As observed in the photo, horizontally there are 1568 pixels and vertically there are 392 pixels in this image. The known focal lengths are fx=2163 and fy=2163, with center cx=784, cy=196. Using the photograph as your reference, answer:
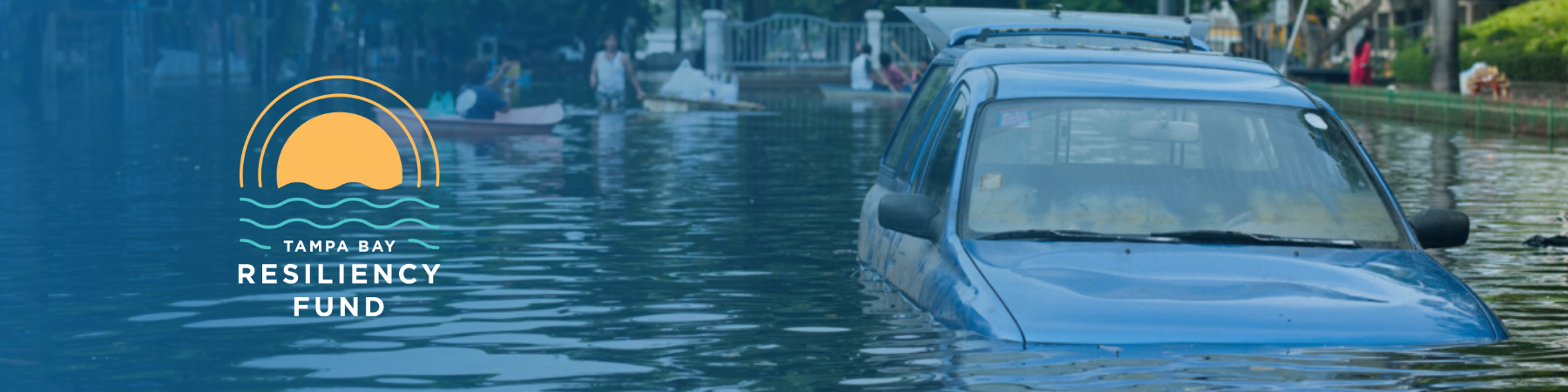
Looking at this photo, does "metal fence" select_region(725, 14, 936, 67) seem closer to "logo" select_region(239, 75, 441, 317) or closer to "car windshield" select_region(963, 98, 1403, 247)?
"logo" select_region(239, 75, 441, 317)

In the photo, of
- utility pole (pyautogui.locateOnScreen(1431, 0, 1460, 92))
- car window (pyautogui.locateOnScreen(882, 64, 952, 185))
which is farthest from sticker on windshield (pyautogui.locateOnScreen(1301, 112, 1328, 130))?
utility pole (pyautogui.locateOnScreen(1431, 0, 1460, 92))

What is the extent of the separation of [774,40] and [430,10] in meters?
34.5

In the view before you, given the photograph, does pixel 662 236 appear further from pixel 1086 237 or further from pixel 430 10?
pixel 430 10

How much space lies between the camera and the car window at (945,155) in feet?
25.1

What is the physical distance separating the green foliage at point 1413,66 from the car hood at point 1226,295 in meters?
37.3

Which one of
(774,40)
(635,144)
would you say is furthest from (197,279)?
(774,40)

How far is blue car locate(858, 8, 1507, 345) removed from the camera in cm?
648

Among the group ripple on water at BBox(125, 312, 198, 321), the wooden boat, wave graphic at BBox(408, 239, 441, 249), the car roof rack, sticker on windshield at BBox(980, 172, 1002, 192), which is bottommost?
ripple on water at BBox(125, 312, 198, 321)

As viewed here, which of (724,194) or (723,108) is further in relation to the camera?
(723,108)

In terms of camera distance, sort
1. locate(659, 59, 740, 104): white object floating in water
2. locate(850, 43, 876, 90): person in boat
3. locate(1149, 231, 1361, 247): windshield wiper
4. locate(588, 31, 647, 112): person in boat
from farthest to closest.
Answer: locate(850, 43, 876, 90): person in boat → locate(659, 59, 740, 104): white object floating in water → locate(588, 31, 647, 112): person in boat → locate(1149, 231, 1361, 247): windshield wiper

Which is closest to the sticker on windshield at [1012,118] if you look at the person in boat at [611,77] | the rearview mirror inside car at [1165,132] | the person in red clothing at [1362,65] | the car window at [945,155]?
Result: the car window at [945,155]

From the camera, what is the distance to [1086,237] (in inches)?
280

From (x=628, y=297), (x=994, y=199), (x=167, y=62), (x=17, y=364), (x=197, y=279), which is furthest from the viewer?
(x=167, y=62)

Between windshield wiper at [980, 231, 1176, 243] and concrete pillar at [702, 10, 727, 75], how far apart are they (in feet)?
166
